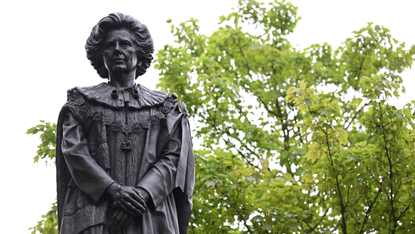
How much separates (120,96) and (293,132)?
382 inches

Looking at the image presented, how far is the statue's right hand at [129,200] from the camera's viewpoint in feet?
15.8

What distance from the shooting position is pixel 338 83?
15047 mm

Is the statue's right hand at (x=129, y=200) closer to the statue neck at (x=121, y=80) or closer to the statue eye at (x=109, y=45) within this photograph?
the statue neck at (x=121, y=80)

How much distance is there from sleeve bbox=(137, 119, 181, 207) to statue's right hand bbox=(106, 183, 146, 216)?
113 mm

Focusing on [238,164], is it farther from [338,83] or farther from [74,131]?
[74,131]

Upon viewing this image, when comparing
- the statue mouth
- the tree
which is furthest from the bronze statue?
the tree

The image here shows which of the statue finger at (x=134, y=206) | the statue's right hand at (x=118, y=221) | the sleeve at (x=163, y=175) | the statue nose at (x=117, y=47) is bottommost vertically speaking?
the statue's right hand at (x=118, y=221)

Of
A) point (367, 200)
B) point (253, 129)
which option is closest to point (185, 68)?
point (253, 129)

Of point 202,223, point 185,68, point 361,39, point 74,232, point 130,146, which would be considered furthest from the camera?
point 361,39

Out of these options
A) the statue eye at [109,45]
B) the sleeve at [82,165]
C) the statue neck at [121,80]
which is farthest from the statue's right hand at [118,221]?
the statue eye at [109,45]

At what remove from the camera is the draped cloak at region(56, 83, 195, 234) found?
16.1ft

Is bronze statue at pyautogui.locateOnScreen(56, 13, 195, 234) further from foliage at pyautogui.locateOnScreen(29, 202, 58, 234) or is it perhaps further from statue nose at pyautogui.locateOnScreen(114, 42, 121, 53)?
foliage at pyautogui.locateOnScreen(29, 202, 58, 234)

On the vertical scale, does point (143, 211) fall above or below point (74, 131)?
below

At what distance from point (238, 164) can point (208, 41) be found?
4908mm
